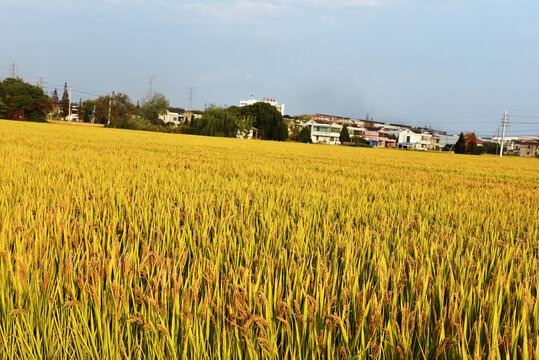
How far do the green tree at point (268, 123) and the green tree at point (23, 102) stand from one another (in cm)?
2835

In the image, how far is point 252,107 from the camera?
63750mm

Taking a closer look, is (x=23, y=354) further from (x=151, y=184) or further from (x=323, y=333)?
(x=151, y=184)

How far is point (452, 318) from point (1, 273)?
1.33 m

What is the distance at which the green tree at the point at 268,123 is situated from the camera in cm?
6081

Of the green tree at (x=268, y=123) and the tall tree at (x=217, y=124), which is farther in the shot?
the green tree at (x=268, y=123)

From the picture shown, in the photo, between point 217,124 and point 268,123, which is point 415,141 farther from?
point 217,124

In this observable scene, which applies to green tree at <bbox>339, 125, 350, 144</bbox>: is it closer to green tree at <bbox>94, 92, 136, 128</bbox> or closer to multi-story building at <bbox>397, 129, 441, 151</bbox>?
multi-story building at <bbox>397, 129, 441, 151</bbox>

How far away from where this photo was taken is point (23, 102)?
4894 cm

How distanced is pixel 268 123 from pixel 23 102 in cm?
3356

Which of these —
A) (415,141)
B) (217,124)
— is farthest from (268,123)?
(415,141)

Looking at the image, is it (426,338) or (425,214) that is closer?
(426,338)

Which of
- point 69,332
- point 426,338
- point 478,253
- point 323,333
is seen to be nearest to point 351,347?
point 323,333

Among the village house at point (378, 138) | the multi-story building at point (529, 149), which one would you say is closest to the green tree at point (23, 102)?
the village house at point (378, 138)

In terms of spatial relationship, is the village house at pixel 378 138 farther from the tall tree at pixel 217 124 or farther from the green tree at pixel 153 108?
the tall tree at pixel 217 124
